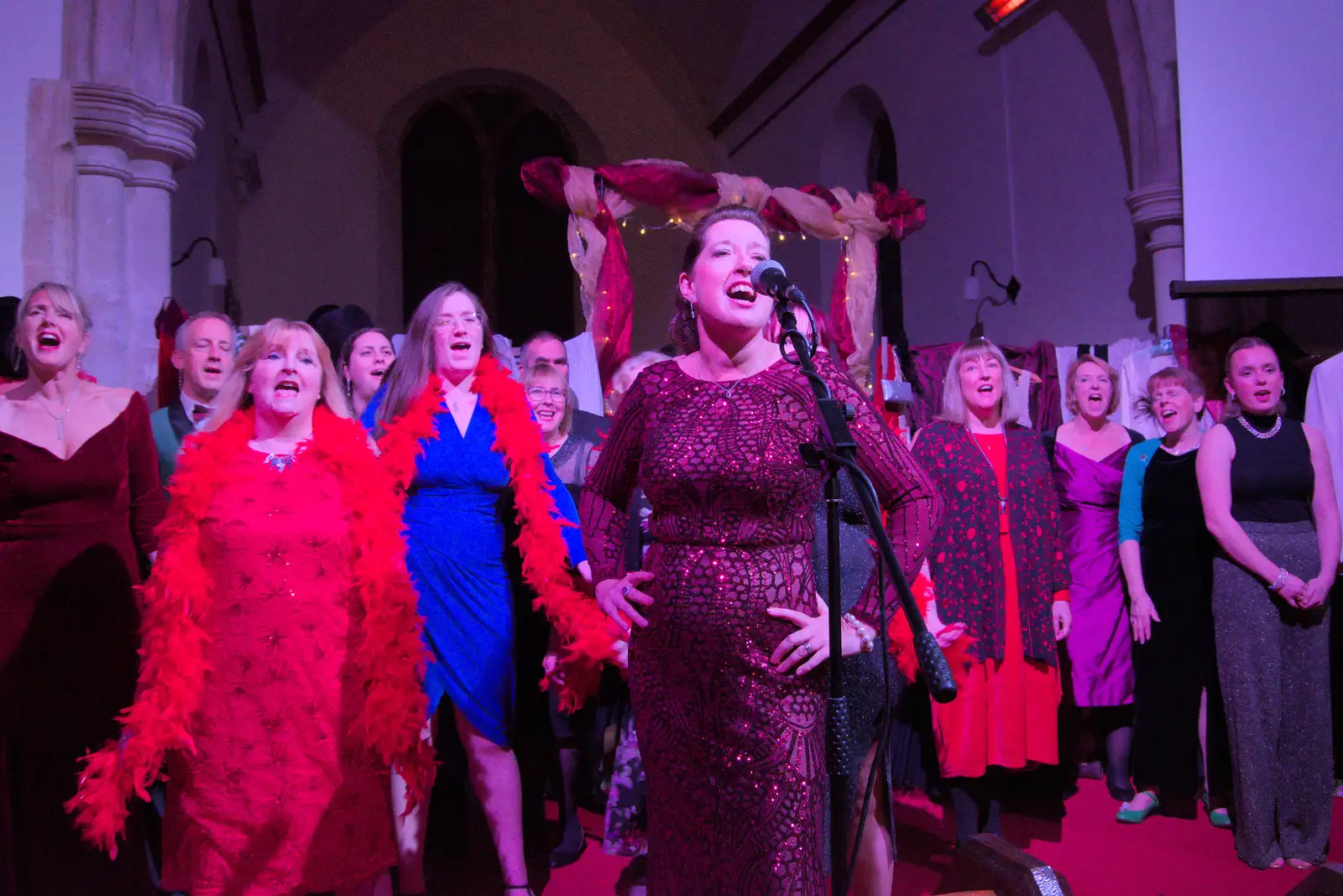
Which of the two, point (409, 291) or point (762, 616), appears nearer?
point (762, 616)

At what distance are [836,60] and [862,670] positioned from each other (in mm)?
8998

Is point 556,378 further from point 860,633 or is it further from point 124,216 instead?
point 124,216

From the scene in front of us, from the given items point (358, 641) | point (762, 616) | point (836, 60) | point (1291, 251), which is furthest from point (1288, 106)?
point (836, 60)

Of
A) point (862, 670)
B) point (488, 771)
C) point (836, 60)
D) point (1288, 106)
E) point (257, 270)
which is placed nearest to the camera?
point (862, 670)

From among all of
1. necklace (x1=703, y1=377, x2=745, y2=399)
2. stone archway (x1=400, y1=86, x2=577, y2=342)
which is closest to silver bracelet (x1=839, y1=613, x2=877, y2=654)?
necklace (x1=703, y1=377, x2=745, y2=399)

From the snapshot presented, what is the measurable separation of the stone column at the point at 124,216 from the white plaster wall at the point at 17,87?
213 mm

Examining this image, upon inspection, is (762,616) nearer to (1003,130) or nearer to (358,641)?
(358,641)

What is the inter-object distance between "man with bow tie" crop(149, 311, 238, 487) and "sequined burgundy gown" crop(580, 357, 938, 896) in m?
1.99

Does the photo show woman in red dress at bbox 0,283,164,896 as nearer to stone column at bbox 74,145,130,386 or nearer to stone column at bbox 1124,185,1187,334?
stone column at bbox 74,145,130,386

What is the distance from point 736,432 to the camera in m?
1.72

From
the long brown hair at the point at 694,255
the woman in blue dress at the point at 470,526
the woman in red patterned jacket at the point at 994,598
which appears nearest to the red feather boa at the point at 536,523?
the woman in blue dress at the point at 470,526

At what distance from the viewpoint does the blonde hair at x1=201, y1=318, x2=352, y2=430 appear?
98.0 inches

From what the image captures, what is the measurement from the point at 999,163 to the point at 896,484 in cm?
689

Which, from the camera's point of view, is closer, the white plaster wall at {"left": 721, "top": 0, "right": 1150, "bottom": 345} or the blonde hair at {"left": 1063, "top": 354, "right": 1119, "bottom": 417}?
the blonde hair at {"left": 1063, "top": 354, "right": 1119, "bottom": 417}
